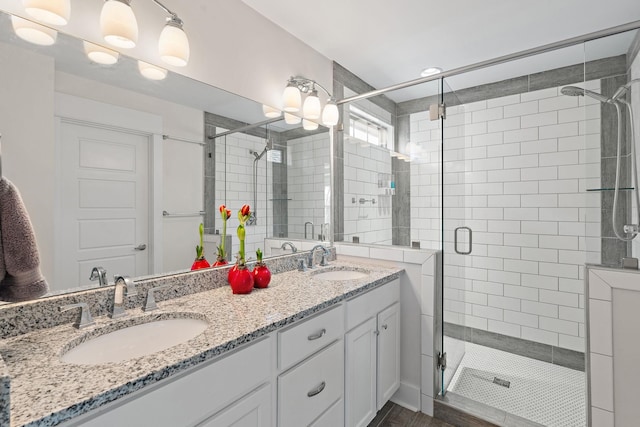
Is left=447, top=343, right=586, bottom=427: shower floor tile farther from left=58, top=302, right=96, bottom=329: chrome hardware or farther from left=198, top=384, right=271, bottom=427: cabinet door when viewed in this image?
left=58, top=302, right=96, bottom=329: chrome hardware

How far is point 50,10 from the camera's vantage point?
3.67ft

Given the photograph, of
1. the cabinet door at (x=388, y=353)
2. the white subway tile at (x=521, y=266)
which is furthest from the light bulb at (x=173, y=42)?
the white subway tile at (x=521, y=266)

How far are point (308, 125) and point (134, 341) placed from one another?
1730 mm

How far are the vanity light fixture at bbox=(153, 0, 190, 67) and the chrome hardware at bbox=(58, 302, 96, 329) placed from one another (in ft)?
3.60

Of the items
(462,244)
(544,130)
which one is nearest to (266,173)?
(462,244)

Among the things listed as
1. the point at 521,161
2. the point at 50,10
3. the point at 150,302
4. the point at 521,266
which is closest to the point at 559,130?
the point at 521,161

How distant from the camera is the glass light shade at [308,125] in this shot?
228 centimetres

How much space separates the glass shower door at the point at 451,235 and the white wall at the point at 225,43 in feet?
3.58

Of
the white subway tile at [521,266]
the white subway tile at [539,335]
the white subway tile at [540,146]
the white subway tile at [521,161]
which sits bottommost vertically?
the white subway tile at [539,335]

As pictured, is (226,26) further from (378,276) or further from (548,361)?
(548,361)

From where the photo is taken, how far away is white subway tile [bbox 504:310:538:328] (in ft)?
9.11

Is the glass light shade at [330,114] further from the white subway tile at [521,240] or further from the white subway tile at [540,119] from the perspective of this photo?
the white subway tile at [521,240]

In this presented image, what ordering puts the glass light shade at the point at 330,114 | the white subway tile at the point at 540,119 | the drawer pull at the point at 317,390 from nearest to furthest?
the drawer pull at the point at 317,390, the glass light shade at the point at 330,114, the white subway tile at the point at 540,119

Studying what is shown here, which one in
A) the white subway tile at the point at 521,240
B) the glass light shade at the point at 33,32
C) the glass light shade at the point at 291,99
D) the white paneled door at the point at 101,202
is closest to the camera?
the glass light shade at the point at 33,32
